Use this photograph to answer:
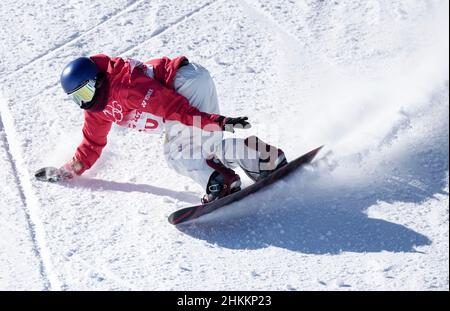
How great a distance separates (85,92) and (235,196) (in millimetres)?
1324

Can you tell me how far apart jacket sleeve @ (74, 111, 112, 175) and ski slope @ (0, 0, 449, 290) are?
244 mm

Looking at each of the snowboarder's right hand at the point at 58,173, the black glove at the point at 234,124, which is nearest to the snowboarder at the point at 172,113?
the black glove at the point at 234,124

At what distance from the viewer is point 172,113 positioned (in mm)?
6754

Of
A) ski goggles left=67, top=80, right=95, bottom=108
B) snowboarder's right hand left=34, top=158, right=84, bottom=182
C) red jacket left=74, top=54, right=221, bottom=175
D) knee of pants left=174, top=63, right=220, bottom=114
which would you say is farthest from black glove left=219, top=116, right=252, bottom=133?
snowboarder's right hand left=34, top=158, right=84, bottom=182

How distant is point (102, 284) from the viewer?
6457 millimetres

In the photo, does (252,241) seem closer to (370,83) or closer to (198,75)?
(198,75)

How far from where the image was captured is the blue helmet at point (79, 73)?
266 inches

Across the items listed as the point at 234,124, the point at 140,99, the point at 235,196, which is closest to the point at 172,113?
the point at 140,99

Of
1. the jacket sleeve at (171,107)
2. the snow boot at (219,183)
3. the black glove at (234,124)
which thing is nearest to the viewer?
the black glove at (234,124)

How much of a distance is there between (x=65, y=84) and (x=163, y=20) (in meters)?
3.02

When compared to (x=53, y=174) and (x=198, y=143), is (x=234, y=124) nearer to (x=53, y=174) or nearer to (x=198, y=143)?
(x=198, y=143)

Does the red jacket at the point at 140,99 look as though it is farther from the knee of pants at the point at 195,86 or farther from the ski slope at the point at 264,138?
the ski slope at the point at 264,138

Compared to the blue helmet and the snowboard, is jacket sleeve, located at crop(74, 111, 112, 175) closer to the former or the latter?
the blue helmet

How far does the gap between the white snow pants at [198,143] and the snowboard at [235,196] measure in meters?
0.15
